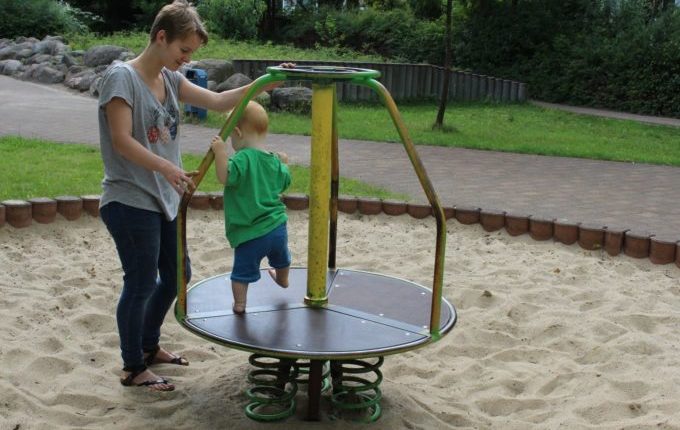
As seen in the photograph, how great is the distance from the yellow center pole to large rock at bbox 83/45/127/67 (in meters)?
12.8

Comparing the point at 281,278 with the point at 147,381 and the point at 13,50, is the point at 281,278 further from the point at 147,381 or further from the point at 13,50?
the point at 13,50

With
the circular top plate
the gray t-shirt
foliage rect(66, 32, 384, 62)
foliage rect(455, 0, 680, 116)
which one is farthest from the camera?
foliage rect(455, 0, 680, 116)

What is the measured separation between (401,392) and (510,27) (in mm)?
16943

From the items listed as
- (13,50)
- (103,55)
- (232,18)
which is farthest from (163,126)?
(232,18)

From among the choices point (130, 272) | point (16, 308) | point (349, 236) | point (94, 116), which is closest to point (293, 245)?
point (349, 236)

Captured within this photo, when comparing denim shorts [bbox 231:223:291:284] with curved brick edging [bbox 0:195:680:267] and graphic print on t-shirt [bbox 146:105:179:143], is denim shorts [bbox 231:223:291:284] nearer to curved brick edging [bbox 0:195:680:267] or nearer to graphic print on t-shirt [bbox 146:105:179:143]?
graphic print on t-shirt [bbox 146:105:179:143]

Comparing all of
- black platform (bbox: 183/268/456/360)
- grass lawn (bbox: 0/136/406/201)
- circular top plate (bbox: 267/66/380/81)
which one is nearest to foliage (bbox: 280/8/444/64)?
grass lawn (bbox: 0/136/406/201)

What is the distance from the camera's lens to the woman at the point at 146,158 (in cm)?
300

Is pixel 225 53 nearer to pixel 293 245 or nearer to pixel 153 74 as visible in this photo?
pixel 293 245

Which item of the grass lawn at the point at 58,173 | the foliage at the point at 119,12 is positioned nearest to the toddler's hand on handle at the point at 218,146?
the grass lawn at the point at 58,173

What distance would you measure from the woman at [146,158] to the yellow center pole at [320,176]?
1.06 ft

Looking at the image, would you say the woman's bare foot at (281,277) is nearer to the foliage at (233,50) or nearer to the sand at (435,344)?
the sand at (435,344)

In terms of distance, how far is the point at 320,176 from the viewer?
309cm

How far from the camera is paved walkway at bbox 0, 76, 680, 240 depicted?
682 cm
